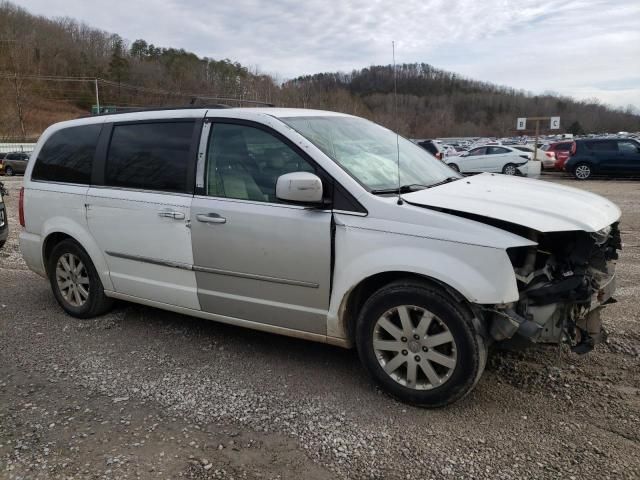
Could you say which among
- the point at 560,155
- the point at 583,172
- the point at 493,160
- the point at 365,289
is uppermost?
the point at 560,155

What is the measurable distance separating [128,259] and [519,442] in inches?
122

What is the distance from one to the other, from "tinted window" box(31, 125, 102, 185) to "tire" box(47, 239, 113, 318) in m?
0.60

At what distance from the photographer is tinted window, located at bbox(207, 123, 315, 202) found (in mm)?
3527

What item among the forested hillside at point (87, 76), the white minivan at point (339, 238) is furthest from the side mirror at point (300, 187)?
the forested hillside at point (87, 76)

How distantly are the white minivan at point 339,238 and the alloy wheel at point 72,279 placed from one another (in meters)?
0.14

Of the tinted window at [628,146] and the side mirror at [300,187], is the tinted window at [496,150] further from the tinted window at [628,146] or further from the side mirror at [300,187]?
the side mirror at [300,187]

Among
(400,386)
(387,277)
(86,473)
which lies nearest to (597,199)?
(387,277)

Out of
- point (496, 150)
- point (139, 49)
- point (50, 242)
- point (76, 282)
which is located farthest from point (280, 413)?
point (139, 49)

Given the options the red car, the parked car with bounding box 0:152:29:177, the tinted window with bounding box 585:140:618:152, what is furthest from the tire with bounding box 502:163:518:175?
the parked car with bounding box 0:152:29:177

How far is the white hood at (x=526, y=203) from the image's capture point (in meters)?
2.99

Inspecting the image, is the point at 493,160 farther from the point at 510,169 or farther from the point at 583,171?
the point at 583,171

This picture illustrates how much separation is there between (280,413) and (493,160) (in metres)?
20.6

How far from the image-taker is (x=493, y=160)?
21891 mm

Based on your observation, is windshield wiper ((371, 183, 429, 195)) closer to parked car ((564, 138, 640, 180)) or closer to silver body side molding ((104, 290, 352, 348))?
silver body side molding ((104, 290, 352, 348))
